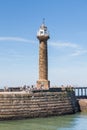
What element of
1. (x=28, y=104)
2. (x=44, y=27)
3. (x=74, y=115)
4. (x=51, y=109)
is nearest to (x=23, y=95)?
(x=28, y=104)

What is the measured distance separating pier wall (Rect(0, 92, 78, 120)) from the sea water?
1.10m

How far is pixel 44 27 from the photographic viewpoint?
5403cm

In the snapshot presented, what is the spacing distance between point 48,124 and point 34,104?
566 cm

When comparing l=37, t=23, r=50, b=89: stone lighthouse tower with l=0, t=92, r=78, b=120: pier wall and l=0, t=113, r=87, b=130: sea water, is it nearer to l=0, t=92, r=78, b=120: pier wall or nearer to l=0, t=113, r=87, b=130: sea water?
l=0, t=92, r=78, b=120: pier wall

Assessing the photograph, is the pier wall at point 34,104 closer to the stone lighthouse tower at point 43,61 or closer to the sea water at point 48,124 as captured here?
the sea water at point 48,124

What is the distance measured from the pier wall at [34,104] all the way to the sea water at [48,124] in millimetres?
1099

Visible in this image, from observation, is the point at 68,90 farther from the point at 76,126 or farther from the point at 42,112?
the point at 76,126

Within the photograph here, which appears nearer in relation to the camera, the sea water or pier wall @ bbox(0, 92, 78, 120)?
the sea water

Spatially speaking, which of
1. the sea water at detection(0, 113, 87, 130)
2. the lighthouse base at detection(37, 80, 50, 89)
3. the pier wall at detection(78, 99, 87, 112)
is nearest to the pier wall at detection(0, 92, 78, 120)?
the sea water at detection(0, 113, 87, 130)

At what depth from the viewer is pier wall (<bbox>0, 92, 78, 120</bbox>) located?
4353 cm

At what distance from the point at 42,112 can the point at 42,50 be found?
30.5 ft

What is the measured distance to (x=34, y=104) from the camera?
150 feet

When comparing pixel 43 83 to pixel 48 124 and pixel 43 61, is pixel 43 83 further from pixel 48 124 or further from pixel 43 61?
pixel 48 124

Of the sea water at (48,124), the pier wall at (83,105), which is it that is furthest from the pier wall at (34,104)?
the pier wall at (83,105)
